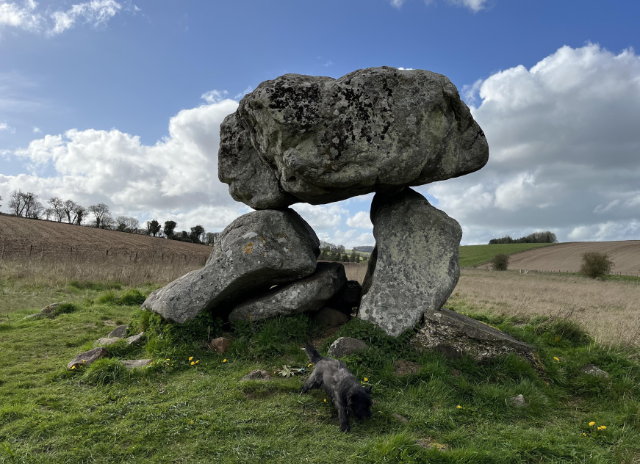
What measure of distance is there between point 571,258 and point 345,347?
67.1 m

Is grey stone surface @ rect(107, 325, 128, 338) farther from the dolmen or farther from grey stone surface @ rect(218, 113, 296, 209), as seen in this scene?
grey stone surface @ rect(218, 113, 296, 209)

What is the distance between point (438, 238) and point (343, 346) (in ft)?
11.9

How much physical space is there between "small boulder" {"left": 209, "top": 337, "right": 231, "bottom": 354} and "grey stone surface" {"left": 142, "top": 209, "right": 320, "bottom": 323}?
84cm

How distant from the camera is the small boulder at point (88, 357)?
7.68m

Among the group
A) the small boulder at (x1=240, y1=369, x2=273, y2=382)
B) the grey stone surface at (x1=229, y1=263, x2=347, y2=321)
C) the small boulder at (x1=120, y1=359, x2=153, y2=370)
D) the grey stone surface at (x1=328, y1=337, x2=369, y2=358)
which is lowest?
the small boulder at (x1=120, y1=359, x2=153, y2=370)

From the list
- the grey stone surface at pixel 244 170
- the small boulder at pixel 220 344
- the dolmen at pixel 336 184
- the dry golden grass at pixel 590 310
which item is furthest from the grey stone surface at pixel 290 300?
the dry golden grass at pixel 590 310

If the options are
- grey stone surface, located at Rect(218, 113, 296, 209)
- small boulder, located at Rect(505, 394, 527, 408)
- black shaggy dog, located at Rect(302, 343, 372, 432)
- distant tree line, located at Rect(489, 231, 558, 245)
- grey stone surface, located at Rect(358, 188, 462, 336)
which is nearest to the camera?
black shaggy dog, located at Rect(302, 343, 372, 432)

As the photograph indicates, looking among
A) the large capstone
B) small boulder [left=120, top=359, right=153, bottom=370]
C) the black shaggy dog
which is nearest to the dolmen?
the large capstone

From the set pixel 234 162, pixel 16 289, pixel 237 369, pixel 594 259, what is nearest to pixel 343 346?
pixel 237 369

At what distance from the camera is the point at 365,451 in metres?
4.90

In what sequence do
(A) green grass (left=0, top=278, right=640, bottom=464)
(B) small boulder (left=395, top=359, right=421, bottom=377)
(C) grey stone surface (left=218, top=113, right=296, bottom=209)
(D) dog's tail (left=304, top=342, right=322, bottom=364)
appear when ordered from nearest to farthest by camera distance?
(A) green grass (left=0, top=278, right=640, bottom=464) < (D) dog's tail (left=304, top=342, right=322, bottom=364) < (B) small boulder (left=395, top=359, right=421, bottom=377) < (C) grey stone surface (left=218, top=113, right=296, bottom=209)

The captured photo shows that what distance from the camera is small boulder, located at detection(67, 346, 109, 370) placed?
25.2 ft

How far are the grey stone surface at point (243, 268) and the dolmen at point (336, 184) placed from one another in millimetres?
26

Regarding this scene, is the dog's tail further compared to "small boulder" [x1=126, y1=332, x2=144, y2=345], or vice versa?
"small boulder" [x1=126, y1=332, x2=144, y2=345]
